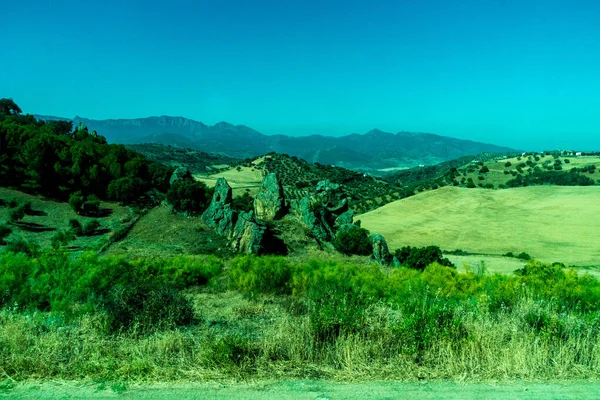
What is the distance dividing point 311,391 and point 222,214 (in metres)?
21.8

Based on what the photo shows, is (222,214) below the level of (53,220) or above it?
above

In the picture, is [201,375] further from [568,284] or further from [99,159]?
[99,159]

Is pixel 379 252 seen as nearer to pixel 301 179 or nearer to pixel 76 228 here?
pixel 76 228

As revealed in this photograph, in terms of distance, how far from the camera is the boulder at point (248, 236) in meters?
21.6

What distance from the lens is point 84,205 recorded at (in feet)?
111

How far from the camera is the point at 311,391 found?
4.62m

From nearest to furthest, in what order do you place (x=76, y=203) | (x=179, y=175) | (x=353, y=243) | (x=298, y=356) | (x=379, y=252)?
1. (x=298, y=356)
2. (x=379, y=252)
3. (x=353, y=243)
4. (x=76, y=203)
5. (x=179, y=175)

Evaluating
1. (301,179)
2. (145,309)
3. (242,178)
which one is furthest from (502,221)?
(242,178)

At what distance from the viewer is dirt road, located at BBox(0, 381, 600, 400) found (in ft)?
14.9

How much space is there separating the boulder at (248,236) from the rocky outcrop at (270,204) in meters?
4.33

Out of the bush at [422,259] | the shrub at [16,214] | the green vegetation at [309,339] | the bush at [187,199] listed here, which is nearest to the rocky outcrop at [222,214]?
the bush at [187,199]

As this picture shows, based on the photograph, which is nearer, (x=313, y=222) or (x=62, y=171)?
(x=313, y=222)

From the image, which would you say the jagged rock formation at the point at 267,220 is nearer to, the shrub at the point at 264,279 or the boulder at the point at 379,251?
the boulder at the point at 379,251

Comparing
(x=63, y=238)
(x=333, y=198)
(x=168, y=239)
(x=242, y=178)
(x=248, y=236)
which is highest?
(x=242, y=178)
